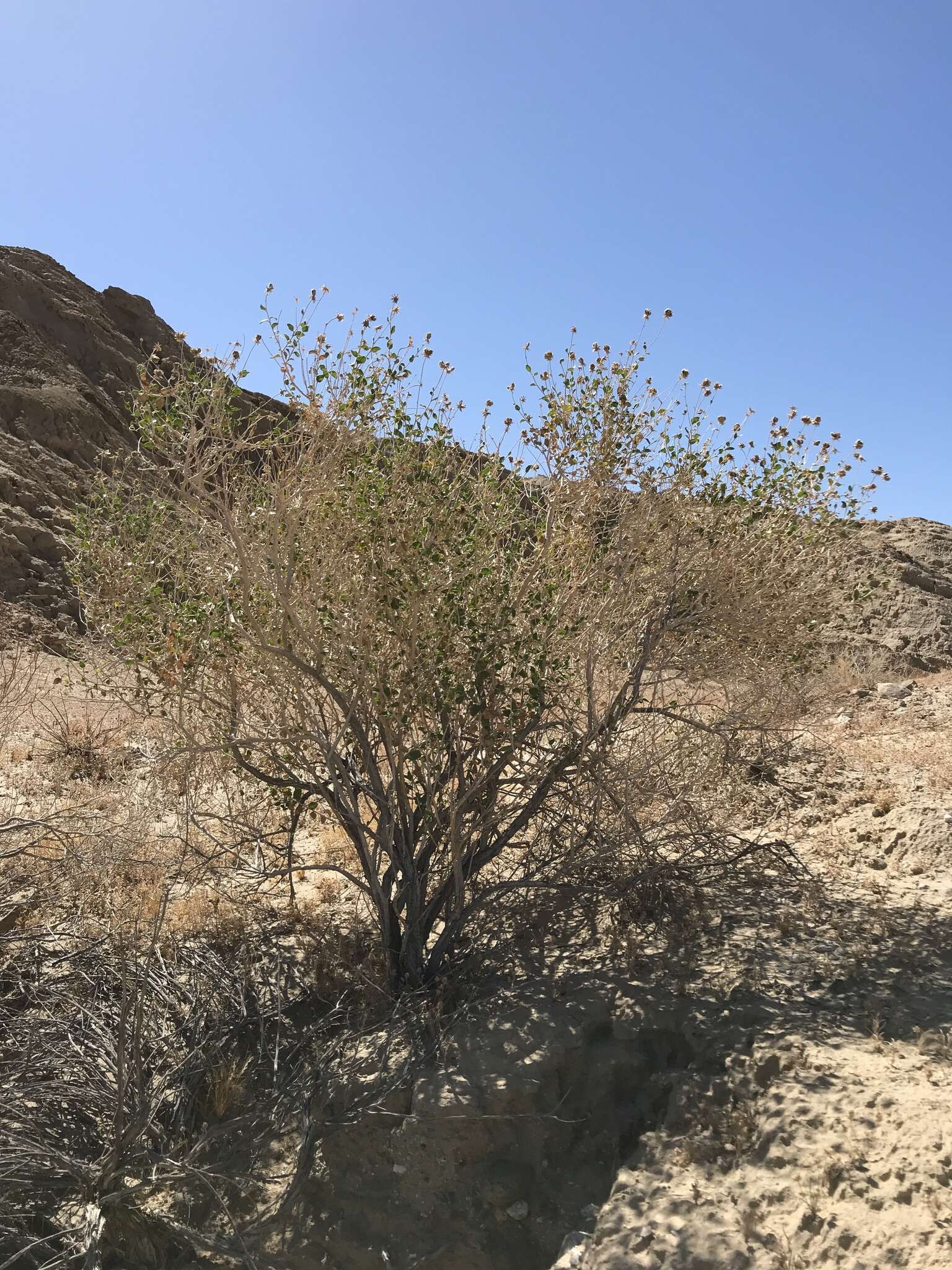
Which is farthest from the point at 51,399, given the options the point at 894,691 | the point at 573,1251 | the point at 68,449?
the point at 573,1251

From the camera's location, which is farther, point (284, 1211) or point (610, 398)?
point (610, 398)

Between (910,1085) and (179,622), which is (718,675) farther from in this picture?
(179,622)

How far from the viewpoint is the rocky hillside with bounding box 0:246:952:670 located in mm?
16031

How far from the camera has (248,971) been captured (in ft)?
18.1

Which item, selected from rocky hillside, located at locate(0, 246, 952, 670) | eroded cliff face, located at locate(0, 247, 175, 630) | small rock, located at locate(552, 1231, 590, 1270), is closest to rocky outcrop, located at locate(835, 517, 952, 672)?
rocky hillside, located at locate(0, 246, 952, 670)

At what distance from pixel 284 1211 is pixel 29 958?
2.08 m

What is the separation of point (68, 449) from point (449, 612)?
20.3m

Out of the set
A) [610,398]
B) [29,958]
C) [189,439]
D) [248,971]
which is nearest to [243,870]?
[248,971]

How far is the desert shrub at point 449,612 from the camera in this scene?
4578mm

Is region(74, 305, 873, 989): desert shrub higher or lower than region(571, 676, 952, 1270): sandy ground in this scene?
higher

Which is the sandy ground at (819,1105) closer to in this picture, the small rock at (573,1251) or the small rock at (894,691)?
the small rock at (573,1251)

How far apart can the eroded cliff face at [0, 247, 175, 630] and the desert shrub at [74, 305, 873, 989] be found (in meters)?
12.1

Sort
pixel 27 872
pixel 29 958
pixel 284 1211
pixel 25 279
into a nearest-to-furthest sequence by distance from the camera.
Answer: pixel 284 1211, pixel 29 958, pixel 27 872, pixel 25 279

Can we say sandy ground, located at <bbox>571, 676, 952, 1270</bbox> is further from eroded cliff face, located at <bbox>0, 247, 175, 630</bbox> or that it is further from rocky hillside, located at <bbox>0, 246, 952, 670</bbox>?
eroded cliff face, located at <bbox>0, 247, 175, 630</bbox>
